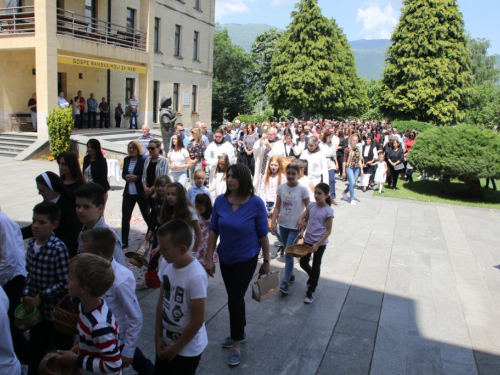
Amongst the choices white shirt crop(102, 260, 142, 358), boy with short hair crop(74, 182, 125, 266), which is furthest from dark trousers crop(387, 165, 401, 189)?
white shirt crop(102, 260, 142, 358)

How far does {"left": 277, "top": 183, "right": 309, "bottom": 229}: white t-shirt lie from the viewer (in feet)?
19.4

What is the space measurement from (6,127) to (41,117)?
9.94 ft

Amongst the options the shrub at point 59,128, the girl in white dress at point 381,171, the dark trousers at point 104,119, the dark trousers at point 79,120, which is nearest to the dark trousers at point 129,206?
the girl in white dress at point 381,171

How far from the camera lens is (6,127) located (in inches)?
801

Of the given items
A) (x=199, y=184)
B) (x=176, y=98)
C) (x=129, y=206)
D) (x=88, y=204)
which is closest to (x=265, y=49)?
(x=176, y=98)

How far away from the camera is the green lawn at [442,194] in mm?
13742

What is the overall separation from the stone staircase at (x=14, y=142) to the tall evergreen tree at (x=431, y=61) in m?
30.6

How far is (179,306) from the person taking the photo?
3049 millimetres

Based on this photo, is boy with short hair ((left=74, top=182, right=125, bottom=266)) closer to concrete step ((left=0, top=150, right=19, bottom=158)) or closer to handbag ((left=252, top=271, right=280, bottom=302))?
handbag ((left=252, top=271, right=280, bottom=302))

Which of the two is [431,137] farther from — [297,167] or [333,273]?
[297,167]

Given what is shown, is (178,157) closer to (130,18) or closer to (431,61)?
(130,18)

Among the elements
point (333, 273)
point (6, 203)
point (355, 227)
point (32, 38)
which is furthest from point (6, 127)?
point (333, 273)

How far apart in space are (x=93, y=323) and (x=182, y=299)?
2.01ft

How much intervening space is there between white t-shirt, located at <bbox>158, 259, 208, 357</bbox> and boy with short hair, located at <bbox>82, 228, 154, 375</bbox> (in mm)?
208
